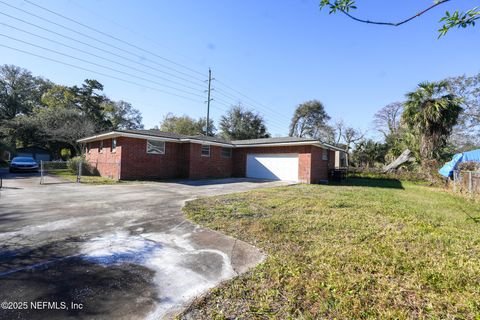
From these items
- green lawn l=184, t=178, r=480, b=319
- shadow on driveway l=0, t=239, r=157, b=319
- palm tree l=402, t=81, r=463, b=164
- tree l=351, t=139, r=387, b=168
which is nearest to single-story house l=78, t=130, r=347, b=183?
palm tree l=402, t=81, r=463, b=164

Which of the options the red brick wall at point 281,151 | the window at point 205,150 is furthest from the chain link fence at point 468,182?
the window at point 205,150

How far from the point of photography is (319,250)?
3.68 metres

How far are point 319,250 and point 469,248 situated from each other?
101 inches

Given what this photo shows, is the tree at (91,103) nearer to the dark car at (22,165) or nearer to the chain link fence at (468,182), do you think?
the dark car at (22,165)

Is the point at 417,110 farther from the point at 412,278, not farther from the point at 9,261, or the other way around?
the point at 9,261

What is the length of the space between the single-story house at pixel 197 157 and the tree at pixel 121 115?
20897mm

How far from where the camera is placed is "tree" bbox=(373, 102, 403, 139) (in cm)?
3365

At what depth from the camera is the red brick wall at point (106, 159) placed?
13508 mm

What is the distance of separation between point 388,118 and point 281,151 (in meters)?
27.6

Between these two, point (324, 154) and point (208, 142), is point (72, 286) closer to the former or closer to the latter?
point (208, 142)

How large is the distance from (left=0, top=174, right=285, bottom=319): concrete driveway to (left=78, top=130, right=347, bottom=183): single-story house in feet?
26.6

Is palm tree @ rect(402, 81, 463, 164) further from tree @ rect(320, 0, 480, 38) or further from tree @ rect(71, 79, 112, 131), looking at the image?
tree @ rect(71, 79, 112, 131)

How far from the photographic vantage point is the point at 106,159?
49.5ft

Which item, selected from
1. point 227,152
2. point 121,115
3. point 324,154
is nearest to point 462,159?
point 324,154
